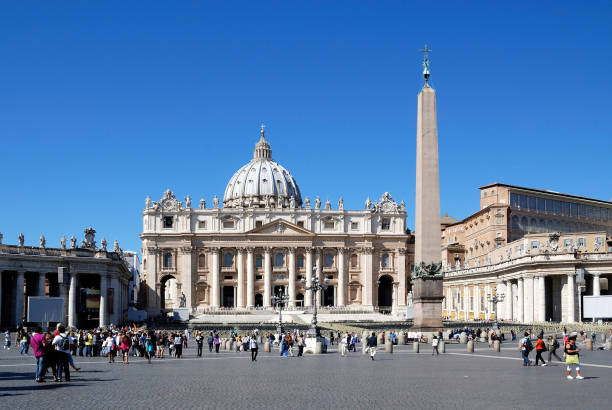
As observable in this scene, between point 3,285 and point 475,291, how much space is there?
142 ft

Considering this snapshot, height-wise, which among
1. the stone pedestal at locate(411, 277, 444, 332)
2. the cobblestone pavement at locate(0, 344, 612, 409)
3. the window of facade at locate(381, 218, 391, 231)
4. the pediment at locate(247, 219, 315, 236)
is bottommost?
the cobblestone pavement at locate(0, 344, 612, 409)

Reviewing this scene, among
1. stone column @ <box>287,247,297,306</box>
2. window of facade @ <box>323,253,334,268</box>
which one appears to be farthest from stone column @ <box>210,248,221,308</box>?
window of facade @ <box>323,253,334,268</box>

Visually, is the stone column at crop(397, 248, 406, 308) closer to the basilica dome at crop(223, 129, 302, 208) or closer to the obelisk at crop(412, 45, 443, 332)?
the basilica dome at crop(223, 129, 302, 208)

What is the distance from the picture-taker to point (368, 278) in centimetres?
10300

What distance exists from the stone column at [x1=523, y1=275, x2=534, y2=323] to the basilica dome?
6583 cm

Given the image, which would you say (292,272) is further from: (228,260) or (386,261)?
(386,261)

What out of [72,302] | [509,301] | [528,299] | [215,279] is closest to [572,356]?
[72,302]

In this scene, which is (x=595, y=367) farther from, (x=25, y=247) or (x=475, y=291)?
(x=475, y=291)

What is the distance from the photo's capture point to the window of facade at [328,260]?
10381 cm

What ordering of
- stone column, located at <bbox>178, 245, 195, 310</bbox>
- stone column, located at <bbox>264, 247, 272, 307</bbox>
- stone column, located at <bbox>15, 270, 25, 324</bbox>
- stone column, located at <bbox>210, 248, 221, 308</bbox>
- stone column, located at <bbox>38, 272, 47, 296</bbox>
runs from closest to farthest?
1. stone column, located at <bbox>15, 270, 25, 324</bbox>
2. stone column, located at <bbox>38, 272, 47, 296</bbox>
3. stone column, located at <bbox>178, 245, 195, 310</bbox>
4. stone column, located at <bbox>210, 248, 221, 308</bbox>
5. stone column, located at <bbox>264, 247, 272, 307</bbox>

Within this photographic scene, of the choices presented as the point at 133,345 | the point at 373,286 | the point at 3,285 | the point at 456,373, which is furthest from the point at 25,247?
the point at 373,286

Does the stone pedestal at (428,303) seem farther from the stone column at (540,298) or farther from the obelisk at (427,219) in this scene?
the stone column at (540,298)

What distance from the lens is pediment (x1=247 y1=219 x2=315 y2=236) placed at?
101000 millimetres

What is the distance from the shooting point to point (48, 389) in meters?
16.4
